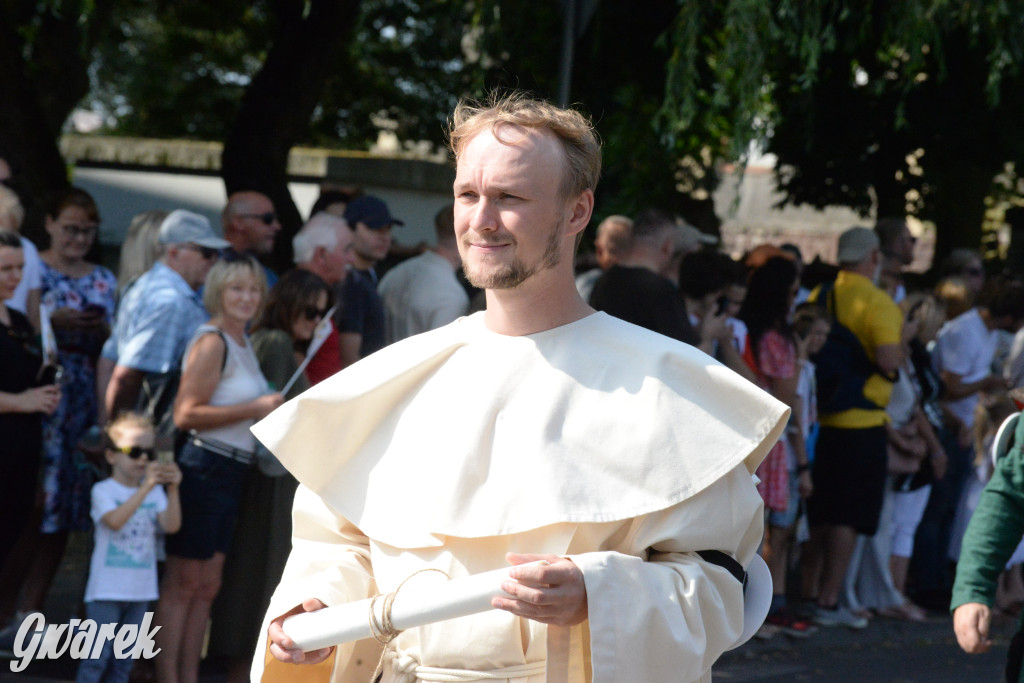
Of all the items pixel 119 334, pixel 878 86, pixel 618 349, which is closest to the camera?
pixel 618 349

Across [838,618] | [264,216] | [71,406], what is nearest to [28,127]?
[264,216]

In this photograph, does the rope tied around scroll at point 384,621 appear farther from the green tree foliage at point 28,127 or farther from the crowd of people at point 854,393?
the green tree foliage at point 28,127

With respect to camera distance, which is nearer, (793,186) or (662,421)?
(662,421)

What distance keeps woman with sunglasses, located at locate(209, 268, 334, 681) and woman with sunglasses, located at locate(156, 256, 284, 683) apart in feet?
0.41

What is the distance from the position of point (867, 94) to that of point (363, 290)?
5.02m

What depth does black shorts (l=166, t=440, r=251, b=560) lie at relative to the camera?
4688 millimetres

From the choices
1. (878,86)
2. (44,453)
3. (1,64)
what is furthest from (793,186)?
(44,453)

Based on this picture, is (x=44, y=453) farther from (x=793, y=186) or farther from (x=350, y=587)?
(x=793, y=186)

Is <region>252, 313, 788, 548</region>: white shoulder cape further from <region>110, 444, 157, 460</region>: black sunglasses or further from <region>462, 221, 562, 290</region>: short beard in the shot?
<region>110, 444, 157, 460</region>: black sunglasses

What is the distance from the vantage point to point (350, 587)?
243 centimetres

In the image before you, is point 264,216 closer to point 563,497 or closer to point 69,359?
point 69,359

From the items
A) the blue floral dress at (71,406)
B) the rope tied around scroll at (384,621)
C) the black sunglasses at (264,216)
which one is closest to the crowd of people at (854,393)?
the black sunglasses at (264,216)

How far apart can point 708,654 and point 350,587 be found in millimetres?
692

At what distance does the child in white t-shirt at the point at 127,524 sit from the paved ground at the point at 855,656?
3.32 feet
